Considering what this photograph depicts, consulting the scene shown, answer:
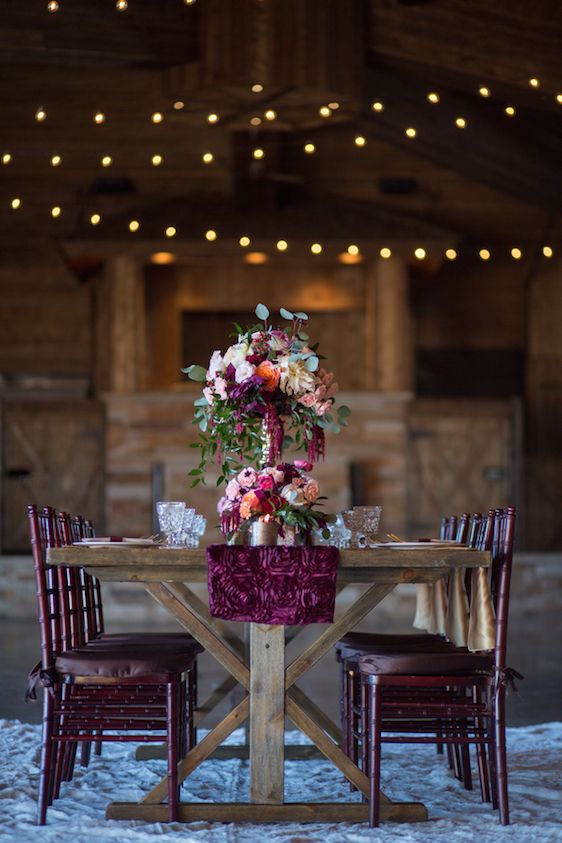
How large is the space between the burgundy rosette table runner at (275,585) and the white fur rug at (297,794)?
607 mm

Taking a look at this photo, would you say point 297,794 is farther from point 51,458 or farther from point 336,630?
point 51,458

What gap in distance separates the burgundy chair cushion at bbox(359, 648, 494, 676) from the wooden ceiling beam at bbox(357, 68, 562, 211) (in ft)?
25.0

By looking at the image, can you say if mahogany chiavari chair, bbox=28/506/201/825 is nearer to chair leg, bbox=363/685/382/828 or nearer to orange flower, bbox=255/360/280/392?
chair leg, bbox=363/685/382/828

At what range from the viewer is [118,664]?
340cm

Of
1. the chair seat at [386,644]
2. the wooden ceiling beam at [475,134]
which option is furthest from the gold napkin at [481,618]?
the wooden ceiling beam at [475,134]

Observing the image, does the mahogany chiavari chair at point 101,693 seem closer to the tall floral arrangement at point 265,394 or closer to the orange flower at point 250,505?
the orange flower at point 250,505

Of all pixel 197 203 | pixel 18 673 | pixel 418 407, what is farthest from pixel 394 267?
pixel 18 673

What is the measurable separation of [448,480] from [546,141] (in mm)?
3231

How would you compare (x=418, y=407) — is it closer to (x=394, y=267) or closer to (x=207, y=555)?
(x=394, y=267)

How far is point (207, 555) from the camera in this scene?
3.35 metres

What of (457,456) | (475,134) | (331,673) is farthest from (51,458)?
(331,673)

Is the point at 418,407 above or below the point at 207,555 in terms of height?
above

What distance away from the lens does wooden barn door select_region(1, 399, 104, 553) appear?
36.3 ft

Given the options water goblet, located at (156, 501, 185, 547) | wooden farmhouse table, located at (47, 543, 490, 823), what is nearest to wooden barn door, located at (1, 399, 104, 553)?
water goblet, located at (156, 501, 185, 547)
